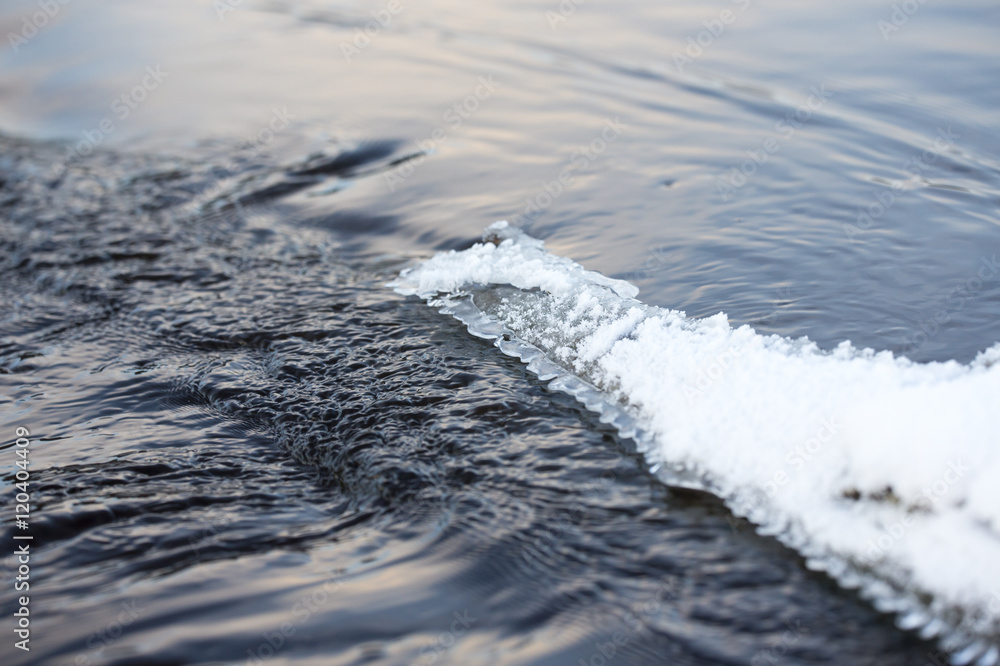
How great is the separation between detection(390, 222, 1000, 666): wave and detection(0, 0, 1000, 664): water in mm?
116

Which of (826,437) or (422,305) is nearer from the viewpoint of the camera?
(826,437)

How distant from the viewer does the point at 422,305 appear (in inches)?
147

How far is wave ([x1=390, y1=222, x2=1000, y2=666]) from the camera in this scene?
80.1 inches

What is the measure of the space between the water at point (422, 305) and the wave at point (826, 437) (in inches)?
4.6

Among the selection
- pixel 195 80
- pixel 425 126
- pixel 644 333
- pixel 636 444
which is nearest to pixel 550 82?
pixel 425 126

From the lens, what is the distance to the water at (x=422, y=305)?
6.84 feet

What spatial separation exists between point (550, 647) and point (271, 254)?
303cm

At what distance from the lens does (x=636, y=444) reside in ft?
8.75

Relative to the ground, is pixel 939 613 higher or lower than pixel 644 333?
lower

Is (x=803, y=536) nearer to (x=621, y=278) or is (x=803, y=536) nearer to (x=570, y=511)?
(x=570, y=511)

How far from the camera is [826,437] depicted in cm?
238

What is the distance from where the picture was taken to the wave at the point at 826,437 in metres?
2.04

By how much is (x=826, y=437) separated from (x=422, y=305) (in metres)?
1.95

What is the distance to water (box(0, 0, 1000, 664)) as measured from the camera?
2.08 m
